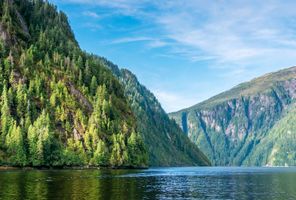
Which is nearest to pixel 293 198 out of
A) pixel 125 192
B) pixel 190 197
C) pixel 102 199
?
pixel 190 197

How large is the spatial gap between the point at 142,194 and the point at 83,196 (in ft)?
54.2

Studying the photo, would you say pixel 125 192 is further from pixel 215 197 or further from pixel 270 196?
pixel 270 196

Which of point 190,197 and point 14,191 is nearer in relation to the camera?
point 14,191

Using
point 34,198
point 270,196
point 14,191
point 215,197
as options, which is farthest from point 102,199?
point 270,196

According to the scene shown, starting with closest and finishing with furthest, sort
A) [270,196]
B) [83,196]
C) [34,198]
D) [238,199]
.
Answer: [34,198]
[83,196]
[238,199]
[270,196]

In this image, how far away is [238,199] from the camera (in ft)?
333

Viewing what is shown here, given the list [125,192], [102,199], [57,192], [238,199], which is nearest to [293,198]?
[238,199]

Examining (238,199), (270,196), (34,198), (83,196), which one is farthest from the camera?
(270,196)

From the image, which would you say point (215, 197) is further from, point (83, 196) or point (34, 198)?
point (34, 198)

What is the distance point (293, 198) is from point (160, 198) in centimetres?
3075

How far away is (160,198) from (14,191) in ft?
101

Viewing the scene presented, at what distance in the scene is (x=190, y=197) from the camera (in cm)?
10375

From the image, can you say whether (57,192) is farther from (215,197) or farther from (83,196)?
(215,197)

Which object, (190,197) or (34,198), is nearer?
(34,198)
